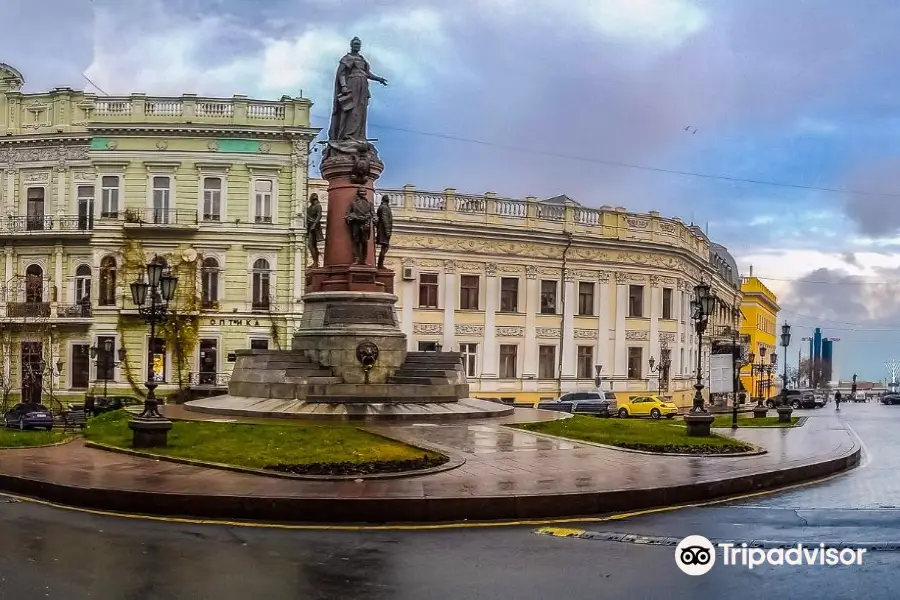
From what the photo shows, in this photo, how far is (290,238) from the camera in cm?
4997

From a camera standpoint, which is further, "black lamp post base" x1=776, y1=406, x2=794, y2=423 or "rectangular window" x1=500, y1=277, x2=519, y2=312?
"rectangular window" x1=500, y1=277, x2=519, y2=312

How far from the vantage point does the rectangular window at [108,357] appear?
4812cm

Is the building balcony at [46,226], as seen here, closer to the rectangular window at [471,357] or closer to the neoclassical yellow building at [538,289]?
the neoclassical yellow building at [538,289]

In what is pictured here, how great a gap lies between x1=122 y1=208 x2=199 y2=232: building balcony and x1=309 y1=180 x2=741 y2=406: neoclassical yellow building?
685 centimetres

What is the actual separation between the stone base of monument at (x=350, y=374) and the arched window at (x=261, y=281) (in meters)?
22.8

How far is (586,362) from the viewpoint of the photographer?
190 ft

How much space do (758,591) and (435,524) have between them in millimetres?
4375

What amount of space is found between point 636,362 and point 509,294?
32.7 ft

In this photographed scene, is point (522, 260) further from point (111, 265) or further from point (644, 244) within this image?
point (111, 265)

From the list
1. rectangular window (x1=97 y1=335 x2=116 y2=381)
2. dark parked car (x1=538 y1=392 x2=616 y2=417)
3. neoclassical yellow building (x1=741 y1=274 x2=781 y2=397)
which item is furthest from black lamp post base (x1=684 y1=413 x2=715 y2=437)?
neoclassical yellow building (x1=741 y1=274 x2=781 y2=397)


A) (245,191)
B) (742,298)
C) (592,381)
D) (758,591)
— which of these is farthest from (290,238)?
(742,298)

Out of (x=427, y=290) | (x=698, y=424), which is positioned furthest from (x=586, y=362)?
(x=698, y=424)

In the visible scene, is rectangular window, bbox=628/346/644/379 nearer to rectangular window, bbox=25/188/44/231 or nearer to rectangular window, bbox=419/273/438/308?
rectangular window, bbox=419/273/438/308

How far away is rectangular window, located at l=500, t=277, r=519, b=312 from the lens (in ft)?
183
